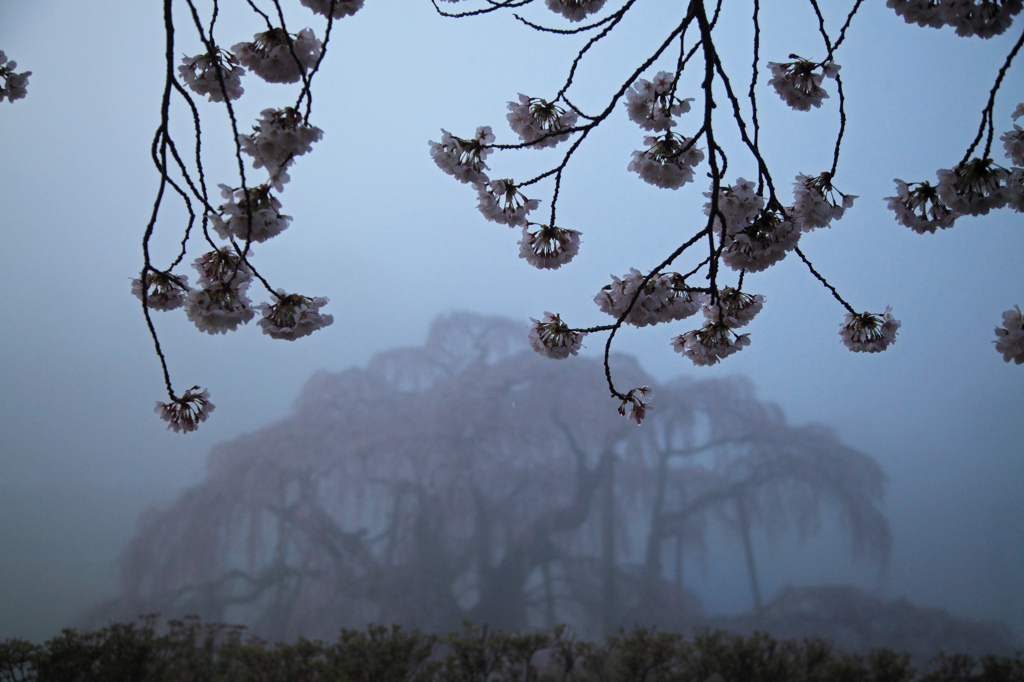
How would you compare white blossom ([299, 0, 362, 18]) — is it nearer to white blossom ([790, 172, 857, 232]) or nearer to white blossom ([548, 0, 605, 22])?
white blossom ([548, 0, 605, 22])

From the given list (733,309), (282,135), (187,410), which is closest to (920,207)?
(733,309)

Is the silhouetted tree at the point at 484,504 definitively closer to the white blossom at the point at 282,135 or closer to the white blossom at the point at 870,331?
the white blossom at the point at 870,331

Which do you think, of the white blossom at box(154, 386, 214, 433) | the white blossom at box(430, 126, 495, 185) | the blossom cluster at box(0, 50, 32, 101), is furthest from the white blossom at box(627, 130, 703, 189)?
the blossom cluster at box(0, 50, 32, 101)

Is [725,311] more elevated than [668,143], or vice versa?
[668,143]

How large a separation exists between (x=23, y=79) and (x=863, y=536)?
19.2 ft

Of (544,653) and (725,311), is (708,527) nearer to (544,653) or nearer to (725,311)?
(544,653)

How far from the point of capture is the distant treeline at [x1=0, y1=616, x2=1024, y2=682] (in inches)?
103

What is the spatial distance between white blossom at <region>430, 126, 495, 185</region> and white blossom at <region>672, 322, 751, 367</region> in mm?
426

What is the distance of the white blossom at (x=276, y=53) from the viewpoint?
30.7 inches

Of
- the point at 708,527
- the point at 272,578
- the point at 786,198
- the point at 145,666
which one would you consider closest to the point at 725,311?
the point at 786,198

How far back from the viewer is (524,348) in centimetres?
577

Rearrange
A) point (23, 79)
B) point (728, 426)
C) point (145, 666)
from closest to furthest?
point (23, 79)
point (145, 666)
point (728, 426)

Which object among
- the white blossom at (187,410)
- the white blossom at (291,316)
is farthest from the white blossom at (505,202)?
the white blossom at (187,410)

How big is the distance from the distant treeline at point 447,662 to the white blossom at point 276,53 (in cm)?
254
